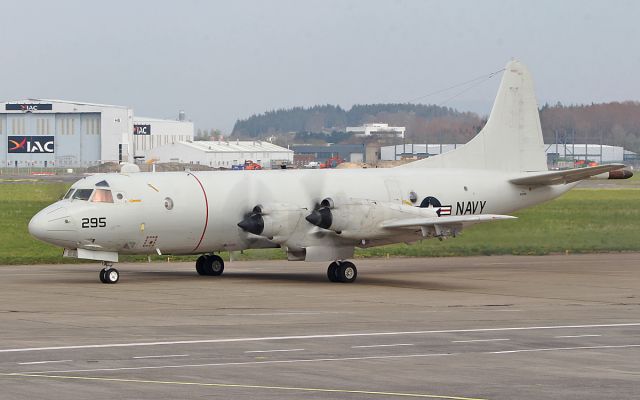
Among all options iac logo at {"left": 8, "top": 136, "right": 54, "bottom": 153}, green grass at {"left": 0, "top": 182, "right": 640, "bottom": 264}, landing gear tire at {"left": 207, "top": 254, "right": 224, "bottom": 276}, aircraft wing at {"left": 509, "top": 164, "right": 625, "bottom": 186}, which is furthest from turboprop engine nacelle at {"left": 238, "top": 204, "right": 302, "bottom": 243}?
iac logo at {"left": 8, "top": 136, "right": 54, "bottom": 153}

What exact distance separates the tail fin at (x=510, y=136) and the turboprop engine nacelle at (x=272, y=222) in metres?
7.74

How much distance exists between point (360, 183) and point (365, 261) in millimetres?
7210

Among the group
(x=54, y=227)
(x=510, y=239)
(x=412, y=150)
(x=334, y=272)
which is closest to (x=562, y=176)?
(x=510, y=239)

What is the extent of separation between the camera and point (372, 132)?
76.3 meters

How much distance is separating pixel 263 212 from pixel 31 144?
120 metres

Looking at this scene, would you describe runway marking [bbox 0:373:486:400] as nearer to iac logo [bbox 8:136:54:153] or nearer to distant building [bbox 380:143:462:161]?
distant building [bbox 380:143:462:161]

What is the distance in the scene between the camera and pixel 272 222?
32.2 metres

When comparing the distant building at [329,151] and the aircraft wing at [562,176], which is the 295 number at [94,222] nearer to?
the aircraft wing at [562,176]

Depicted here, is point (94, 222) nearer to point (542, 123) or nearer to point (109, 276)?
point (109, 276)

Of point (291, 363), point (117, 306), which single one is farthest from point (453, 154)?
point (291, 363)

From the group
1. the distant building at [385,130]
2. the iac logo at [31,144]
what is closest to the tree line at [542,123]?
the distant building at [385,130]

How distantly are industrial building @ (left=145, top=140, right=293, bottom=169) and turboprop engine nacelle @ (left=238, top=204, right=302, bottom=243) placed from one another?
196 ft

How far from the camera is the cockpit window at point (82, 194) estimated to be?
3084 cm

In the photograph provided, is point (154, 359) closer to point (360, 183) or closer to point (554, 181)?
point (360, 183)
